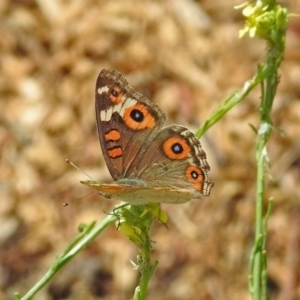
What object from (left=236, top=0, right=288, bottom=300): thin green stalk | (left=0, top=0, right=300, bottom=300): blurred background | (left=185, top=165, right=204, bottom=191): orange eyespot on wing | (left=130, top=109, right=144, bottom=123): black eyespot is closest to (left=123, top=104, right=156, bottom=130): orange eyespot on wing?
(left=130, top=109, right=144, bottom=123): black eyespot

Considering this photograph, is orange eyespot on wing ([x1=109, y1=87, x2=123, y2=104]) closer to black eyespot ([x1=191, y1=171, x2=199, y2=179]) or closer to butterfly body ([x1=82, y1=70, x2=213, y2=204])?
butterfly body ([x1=82, y1=70, x2=213, y2=204])

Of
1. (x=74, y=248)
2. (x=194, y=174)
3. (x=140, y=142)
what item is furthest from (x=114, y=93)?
(x=74, y=248)

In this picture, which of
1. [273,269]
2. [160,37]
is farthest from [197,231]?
[160,37]

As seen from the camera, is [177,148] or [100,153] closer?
[177,148]

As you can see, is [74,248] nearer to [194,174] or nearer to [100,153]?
[194,174]

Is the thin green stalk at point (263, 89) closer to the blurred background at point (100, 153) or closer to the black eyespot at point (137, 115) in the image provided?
the black eyespot at point (137, 115)

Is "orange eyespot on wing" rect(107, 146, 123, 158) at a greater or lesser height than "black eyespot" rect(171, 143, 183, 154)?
lesser
